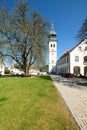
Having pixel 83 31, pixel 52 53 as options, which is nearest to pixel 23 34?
pixel 83 31

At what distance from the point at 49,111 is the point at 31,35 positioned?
1025 inches

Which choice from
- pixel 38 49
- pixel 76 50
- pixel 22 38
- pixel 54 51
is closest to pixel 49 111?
pixel 38 49

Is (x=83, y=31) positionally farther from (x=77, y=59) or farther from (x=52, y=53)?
(x=52, y=53)

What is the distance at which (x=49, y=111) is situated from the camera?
777cm

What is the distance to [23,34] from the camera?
32938 mm

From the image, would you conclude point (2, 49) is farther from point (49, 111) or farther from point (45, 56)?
point (49, 111)

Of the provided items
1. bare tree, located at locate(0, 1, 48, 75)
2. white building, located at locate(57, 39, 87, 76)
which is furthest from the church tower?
bare tree, located at locate(0, 1, 48, 75)

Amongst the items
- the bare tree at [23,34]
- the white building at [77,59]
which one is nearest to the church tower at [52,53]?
the white building at [77,59]

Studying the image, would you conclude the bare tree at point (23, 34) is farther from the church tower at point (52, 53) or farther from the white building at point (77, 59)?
the church tower at point (52, 53)

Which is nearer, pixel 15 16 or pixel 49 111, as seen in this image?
pixel 49 111

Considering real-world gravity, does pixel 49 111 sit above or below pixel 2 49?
below

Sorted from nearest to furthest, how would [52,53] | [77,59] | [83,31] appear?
[83,31], [77,59], [52,53]

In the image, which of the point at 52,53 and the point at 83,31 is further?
the point at 52,53

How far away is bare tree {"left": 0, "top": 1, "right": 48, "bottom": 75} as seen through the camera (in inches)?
1248
